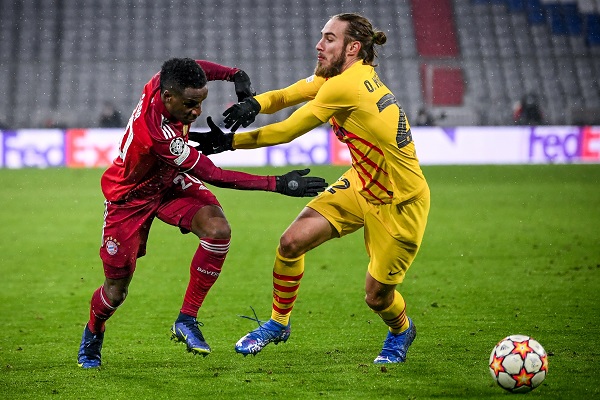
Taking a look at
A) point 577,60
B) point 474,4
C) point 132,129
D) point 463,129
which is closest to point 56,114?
point 463,129

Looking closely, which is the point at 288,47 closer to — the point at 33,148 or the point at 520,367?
the point at 33,148

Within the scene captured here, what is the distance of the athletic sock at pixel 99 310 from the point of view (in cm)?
562

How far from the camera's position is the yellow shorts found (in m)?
→ 5.48

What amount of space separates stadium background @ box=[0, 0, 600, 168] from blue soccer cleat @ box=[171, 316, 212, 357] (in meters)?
19.6

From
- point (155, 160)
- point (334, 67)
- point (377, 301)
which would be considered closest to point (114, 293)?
point (155, 160)

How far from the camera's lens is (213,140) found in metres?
5.37

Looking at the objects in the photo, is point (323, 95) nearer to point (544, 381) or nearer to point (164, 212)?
point (164, 212)

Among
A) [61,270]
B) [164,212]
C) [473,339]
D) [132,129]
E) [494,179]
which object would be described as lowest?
[494,179]

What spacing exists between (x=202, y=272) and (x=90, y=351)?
2.90ft

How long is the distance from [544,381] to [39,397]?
2819 mm

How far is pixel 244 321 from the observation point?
7207 mm

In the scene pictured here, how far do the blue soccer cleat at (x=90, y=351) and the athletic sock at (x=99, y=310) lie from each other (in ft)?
0.13

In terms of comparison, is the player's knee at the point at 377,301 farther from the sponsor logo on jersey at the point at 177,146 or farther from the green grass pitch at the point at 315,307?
the sponsor logo on jersey at the point at 177,146

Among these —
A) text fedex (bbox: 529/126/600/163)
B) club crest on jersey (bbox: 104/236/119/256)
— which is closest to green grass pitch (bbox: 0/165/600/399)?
club crest on jersey (bbox: 104/236/119/256)
